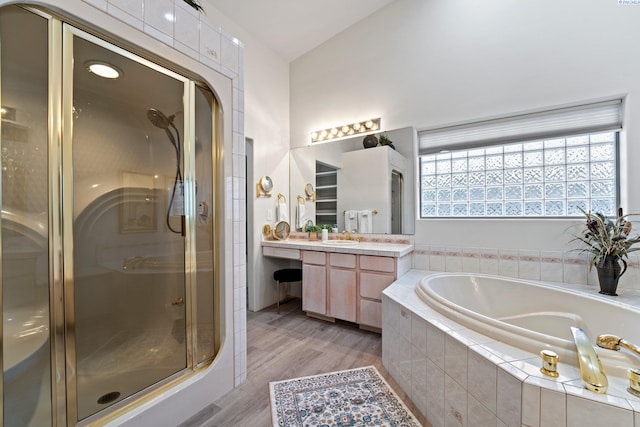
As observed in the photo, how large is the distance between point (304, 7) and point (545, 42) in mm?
2311

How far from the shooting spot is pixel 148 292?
1.49 meters

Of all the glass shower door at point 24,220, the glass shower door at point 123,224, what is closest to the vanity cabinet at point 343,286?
the glass shower door at point 123,224

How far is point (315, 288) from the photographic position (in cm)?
279

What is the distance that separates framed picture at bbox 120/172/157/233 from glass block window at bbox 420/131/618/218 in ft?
8.16

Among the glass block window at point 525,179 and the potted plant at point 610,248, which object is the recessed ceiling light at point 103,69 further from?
the potted plant at point 610,248

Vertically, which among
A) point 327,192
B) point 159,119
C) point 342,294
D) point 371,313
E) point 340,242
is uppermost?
point 159,119

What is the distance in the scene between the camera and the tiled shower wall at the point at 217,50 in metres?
1.24

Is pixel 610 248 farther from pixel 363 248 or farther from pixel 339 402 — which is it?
pixel 339 402

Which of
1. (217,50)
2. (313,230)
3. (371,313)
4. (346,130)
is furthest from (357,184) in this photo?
(217,50)

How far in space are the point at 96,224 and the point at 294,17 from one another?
292 centimetres

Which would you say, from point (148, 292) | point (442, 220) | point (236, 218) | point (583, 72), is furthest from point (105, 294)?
point (583, 72)

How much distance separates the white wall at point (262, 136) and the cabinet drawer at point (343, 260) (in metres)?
1.01

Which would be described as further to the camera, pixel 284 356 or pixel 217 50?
pixel 284 356

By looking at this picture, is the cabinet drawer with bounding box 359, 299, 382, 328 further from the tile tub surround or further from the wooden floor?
the tile tub surround
